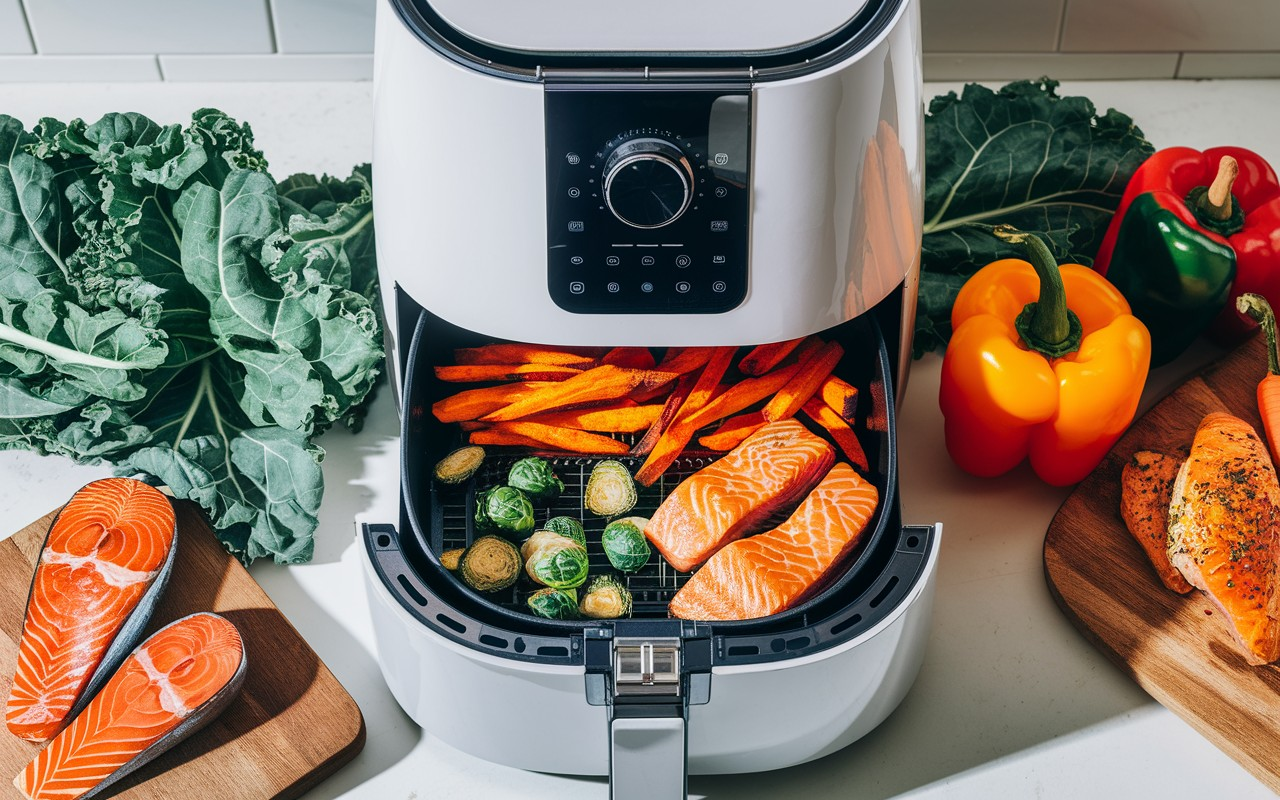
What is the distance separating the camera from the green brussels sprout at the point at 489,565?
106 centimetres

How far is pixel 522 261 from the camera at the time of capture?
39.5 inches

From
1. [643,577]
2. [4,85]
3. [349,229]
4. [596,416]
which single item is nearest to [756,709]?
[643,577]

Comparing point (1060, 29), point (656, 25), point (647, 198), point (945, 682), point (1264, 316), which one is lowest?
point (945, 682)

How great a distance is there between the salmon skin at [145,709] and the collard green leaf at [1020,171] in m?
0.87

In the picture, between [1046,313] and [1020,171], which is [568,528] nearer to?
[1046,313]

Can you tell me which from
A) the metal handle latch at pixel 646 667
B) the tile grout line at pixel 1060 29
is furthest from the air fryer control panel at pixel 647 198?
the tile grout line at pixel 1060 29

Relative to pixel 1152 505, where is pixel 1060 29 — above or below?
above

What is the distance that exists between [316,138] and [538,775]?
0.95 m

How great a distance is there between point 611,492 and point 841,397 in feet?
0.75

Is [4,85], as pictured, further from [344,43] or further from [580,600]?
[580,600]

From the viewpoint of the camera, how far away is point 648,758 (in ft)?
3.11

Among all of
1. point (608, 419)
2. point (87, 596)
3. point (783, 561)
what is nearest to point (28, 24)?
point (87, 596)

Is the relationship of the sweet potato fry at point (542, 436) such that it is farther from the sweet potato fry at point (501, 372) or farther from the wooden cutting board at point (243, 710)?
the wooden cutting board at point (243, 710)

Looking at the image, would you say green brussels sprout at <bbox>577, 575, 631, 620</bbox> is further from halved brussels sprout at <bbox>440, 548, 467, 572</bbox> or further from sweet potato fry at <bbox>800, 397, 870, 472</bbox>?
sweet potato fry at <bbox>800, 397, 870, 472</bbox>
